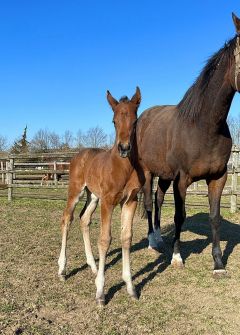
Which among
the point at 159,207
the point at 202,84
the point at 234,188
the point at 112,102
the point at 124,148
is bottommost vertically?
the point at 159,207

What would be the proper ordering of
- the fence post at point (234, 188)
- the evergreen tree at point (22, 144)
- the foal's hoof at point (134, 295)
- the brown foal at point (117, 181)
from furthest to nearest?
the evergreen tree at point (22, 144) < the fence post at point (234, 188) < the foal's hoof at point (134, 295) < the brown foal at point (117, 181)

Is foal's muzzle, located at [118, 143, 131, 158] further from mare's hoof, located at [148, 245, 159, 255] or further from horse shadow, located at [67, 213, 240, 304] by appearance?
mare's hoof, located at [148, 245, 159, 255]

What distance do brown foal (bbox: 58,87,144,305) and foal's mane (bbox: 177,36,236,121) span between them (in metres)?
1.41

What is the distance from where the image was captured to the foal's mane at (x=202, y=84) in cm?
474

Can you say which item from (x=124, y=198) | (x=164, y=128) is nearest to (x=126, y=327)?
(x=124, y=198)

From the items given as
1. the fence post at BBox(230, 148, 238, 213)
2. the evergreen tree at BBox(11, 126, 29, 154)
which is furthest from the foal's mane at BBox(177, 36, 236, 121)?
the evergreen tree at BBox(11, 126, 29, 154)

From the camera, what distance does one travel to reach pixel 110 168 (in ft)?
13.4

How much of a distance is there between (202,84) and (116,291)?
285 centimetres

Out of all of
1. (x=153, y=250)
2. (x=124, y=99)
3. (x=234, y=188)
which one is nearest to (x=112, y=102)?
(x=124, y=99)

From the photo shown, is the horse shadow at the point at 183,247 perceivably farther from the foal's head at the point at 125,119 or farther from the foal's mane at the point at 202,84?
the foal's mane at the point at 202,84

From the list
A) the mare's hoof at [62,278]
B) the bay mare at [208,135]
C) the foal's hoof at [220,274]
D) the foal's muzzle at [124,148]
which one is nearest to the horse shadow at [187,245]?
the bay mare at [208,135]

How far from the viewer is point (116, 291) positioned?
4184 millimetres

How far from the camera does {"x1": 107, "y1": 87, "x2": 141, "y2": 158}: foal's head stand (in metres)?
3.54

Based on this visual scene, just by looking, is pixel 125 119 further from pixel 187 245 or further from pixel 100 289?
pixel 187 245
